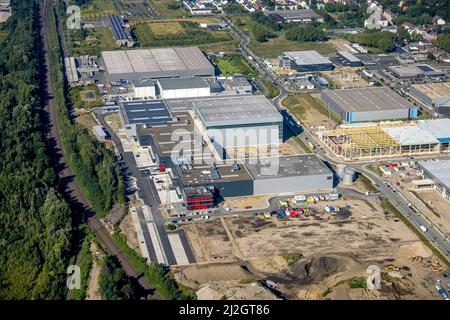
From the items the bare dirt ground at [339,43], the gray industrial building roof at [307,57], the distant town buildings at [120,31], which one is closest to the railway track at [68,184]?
the distant town buildings at [120,31]

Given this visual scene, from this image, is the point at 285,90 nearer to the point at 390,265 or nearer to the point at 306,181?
the point at 306,181

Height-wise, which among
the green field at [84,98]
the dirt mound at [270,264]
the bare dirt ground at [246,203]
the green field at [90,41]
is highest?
the green field at [90,41]

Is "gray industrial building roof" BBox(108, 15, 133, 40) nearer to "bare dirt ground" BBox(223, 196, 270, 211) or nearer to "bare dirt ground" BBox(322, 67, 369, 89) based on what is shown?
"bare dirt ground" BBox(322, 67, 369, 89)

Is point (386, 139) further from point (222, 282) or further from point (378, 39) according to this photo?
point (378, 39)

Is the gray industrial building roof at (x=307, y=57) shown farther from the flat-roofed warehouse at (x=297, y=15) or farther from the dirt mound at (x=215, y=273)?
the dirt mound at (x=215, y=273)

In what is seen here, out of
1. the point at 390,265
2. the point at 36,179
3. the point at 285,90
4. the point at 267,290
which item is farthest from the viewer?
the point at 285,90

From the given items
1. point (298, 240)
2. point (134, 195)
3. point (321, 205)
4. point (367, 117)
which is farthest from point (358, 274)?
point (367, 117)
